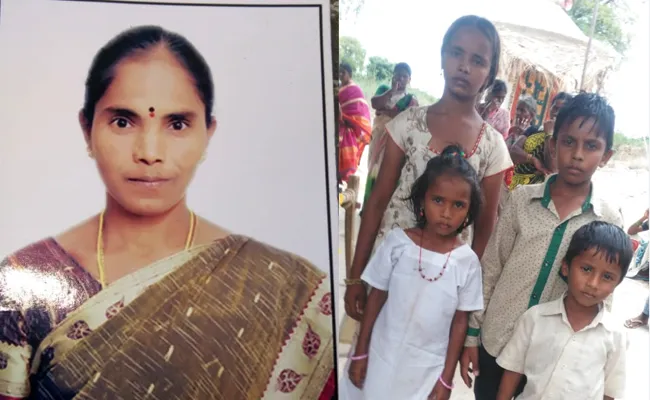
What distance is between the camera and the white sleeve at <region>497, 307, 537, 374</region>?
1.19 meters

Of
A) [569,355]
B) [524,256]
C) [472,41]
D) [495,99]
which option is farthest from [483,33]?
[569,355]

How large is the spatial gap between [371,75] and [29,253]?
0.87m

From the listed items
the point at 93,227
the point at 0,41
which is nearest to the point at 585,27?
the point at 93,227

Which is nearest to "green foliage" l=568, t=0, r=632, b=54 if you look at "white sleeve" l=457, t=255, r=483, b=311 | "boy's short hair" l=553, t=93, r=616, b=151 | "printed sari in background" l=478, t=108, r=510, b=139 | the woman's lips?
"boy's short hair" l=553, t=93, r=616, b=151

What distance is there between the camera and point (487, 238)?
120 cm

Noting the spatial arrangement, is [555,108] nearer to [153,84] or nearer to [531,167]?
[531,167]

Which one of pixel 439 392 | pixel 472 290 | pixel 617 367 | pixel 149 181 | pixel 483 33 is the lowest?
pixel 439 392

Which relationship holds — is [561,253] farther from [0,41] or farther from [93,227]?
[0,41]

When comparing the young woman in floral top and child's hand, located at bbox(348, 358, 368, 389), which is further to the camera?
child's hand, located at bbox(348, 358, 368, 389)

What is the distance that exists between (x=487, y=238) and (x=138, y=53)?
0.90m

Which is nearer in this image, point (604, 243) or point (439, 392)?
point (604, 243)

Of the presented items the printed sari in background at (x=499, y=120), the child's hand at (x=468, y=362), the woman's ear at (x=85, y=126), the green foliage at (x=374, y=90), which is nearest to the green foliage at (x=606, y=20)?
the printed sari in background at (x=499, y=120)

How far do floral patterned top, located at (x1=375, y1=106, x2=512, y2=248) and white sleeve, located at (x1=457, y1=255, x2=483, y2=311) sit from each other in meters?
0.07

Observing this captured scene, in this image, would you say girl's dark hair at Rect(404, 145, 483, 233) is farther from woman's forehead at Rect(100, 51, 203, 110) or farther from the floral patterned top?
woman's forehead at Rect(100, 51, 203, 110)
